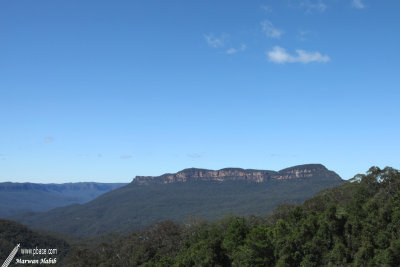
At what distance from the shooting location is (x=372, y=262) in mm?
42250

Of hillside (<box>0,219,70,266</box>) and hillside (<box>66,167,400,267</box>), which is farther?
hillside (<box>0,219,70,266</box>)

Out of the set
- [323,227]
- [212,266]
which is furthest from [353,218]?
[212,266]

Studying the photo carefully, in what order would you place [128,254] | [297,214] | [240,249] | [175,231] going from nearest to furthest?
1. [240,249]
2. [297,214]
3. [128,254]
4. [175,231]

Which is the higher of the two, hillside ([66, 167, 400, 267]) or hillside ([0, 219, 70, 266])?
hillside ([66, 167, 400, 267])

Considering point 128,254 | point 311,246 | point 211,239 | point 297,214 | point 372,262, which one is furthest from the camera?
point 128,254

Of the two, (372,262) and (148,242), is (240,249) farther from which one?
(148,242)

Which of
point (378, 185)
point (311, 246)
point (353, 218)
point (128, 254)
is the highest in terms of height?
point (378, 185)

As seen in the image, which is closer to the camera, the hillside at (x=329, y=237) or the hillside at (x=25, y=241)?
the hillside at (x=329, y=237)

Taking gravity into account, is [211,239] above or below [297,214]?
→ below

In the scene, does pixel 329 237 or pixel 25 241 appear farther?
pixel 25 241

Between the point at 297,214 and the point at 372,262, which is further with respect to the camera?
the point at 297,214

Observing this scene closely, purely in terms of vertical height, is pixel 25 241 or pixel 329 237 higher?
pixel 329 237

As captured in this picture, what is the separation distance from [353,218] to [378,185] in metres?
12.6

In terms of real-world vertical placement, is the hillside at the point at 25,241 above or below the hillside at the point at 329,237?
below
